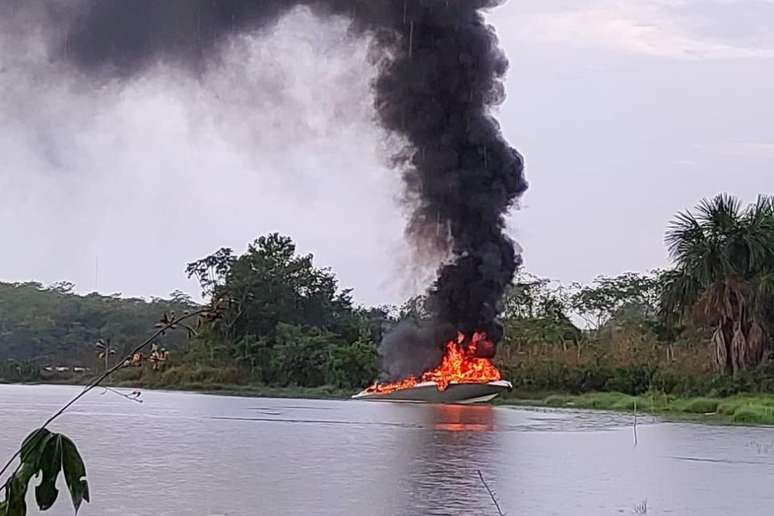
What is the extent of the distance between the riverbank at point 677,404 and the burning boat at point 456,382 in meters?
1.01

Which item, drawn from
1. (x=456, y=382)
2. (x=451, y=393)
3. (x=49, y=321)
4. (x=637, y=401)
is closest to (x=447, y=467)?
(x=637, y=401)

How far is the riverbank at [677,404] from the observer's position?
1130 inches

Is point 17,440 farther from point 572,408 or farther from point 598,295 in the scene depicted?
point 598,295

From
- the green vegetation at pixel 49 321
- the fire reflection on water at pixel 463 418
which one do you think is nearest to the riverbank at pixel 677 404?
the fire reflection on water at pixel 463 418

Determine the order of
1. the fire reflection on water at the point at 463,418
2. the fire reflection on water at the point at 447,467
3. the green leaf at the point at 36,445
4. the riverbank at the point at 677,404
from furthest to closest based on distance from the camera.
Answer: the riverbank at the point at 677,404 → the fire reflection on water at the point at 463,418 → the fire reflection on water at the point at 447,467 → the green leaf at the point at 36,445

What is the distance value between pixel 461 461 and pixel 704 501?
460cm

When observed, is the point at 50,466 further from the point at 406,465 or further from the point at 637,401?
the point at 637,401

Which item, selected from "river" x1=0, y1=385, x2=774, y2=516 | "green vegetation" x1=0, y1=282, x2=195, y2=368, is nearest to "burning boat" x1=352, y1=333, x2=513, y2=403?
"river" x1=0, y1=385, x2=774, y2=516

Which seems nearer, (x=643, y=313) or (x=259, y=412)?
(x=259, y=412)

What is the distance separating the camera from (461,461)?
1611cm

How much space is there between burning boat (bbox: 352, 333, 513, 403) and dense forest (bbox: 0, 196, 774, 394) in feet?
4.10

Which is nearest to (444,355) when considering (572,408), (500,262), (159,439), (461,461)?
(500,262)

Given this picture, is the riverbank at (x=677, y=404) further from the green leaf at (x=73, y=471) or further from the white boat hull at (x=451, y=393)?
the green leaf at (x=73, y=471)

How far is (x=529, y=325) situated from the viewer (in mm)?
49062
